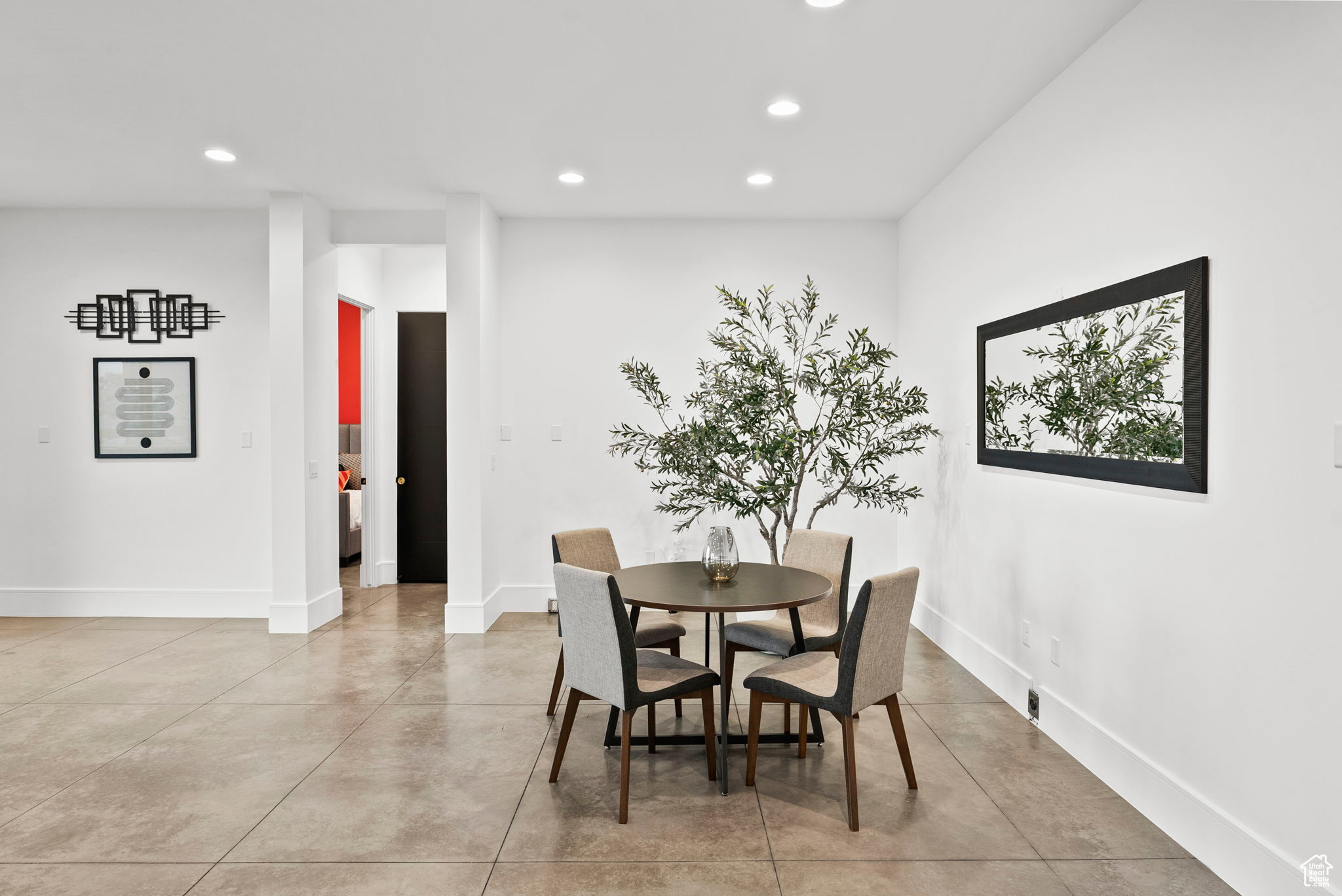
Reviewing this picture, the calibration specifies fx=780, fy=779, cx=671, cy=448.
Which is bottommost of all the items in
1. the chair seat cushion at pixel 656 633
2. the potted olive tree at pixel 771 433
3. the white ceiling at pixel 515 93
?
the chair seat cushion at pixel 656 633

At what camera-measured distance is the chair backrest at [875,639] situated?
2480 millimetres

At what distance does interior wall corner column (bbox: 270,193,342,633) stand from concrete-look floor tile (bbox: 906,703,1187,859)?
386 cm

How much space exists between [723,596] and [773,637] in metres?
0.56

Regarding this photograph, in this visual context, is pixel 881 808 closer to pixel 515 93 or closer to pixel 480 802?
pixel 480 802

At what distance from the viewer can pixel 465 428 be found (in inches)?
198

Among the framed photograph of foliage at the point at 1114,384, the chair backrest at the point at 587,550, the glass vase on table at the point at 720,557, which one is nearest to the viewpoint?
the framed photograph of foliage at the point at 1114,384

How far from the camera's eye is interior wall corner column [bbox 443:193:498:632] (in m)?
5.00

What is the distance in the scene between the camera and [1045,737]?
327 cm

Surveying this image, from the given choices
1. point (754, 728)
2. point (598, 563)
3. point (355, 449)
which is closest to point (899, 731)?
point (754, 728)

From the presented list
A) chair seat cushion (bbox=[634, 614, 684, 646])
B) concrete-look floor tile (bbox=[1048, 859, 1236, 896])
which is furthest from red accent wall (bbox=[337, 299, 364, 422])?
concrete-look floor tile (bbox=[1048, 859, 1236, 896])

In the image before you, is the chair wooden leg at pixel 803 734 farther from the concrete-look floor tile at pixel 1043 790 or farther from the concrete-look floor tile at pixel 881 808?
the concrete-look floor tile at pixel 1043 790

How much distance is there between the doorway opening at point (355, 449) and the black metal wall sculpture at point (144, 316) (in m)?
1.00

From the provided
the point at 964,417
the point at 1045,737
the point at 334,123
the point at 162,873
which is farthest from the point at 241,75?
the point at 1045,737

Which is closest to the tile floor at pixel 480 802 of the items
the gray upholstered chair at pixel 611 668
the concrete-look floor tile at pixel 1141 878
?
the concrete-look floor tile at pixel 1141 878
